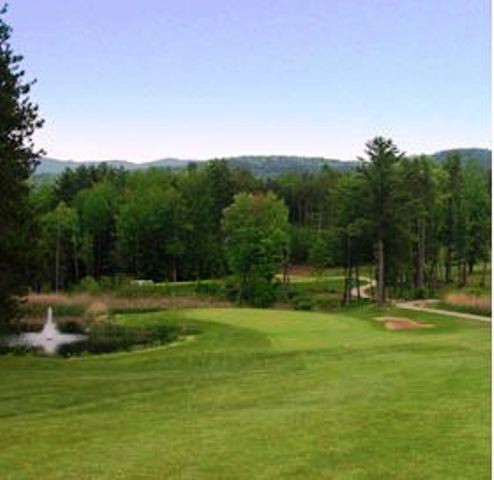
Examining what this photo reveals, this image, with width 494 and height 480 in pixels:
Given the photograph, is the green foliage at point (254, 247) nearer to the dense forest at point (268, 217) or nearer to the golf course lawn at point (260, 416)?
the dense forest at point (268, 217)

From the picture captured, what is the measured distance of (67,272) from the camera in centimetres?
10312

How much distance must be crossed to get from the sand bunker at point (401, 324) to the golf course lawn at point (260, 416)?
Result: 1173 cm

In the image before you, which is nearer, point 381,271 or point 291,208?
point 381,271

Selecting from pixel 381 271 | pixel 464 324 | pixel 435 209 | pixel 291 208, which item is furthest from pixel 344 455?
pixel 291 208

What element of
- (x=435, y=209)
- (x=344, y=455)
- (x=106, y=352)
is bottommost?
(x=106, y=352)

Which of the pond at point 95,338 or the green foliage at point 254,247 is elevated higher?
the green foliage at point 254,247

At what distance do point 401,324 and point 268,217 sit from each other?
35423mm

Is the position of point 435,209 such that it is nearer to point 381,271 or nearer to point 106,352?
point 381,271

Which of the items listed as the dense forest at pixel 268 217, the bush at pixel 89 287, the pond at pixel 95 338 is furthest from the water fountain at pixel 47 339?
the bush at pixel 89 287

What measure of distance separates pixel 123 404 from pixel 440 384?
6.17 metres

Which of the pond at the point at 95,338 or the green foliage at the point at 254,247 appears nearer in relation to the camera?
the pond at the point at 95,338

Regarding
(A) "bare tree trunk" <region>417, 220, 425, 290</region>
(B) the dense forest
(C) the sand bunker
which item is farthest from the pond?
(A) "bare tree trunk" <region>417, 220, 425, 290</region>

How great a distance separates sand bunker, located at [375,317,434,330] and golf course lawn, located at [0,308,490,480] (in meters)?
11.7

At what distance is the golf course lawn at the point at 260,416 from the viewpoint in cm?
1021
